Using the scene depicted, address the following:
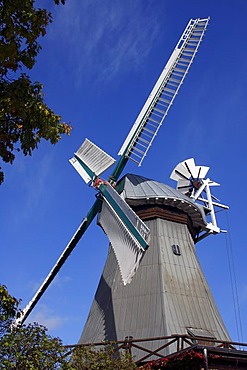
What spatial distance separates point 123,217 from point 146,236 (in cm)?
185

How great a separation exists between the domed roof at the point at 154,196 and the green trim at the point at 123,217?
70 centimetres

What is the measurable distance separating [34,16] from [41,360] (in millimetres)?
6833

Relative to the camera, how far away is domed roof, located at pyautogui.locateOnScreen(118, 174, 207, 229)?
20891 millimetres

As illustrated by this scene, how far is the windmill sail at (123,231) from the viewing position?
17438 mm

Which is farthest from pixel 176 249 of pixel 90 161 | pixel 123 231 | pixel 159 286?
pixel 90 161

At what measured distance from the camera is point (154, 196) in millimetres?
20828

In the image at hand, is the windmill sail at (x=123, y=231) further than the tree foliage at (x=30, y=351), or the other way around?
the windmill sail at (x=123, y=231)

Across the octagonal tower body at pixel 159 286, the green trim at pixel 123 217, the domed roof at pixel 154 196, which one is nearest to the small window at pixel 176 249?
the octagonal tower body at pixel 159 286

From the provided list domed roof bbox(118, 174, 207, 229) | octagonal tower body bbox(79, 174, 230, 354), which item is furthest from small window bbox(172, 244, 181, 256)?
domed roof bbox(118, 174, 207, 229)

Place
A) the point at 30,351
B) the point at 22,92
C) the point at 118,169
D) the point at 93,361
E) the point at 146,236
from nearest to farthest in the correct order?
the point at 22,92, the point at 30,351, the point at 93,361, the point at 146,236, the point at 118,169

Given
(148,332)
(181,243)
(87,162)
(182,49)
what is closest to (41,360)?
(148,332)

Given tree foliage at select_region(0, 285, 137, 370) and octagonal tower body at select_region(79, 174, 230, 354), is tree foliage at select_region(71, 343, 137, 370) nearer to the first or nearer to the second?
tree foliage at select_region(0, 285, 137, 370)

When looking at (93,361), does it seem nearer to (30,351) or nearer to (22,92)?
(30,351)

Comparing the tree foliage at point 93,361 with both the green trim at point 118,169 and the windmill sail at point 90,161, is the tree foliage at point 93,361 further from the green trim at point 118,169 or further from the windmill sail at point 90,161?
the windmill sail at point 90,161
